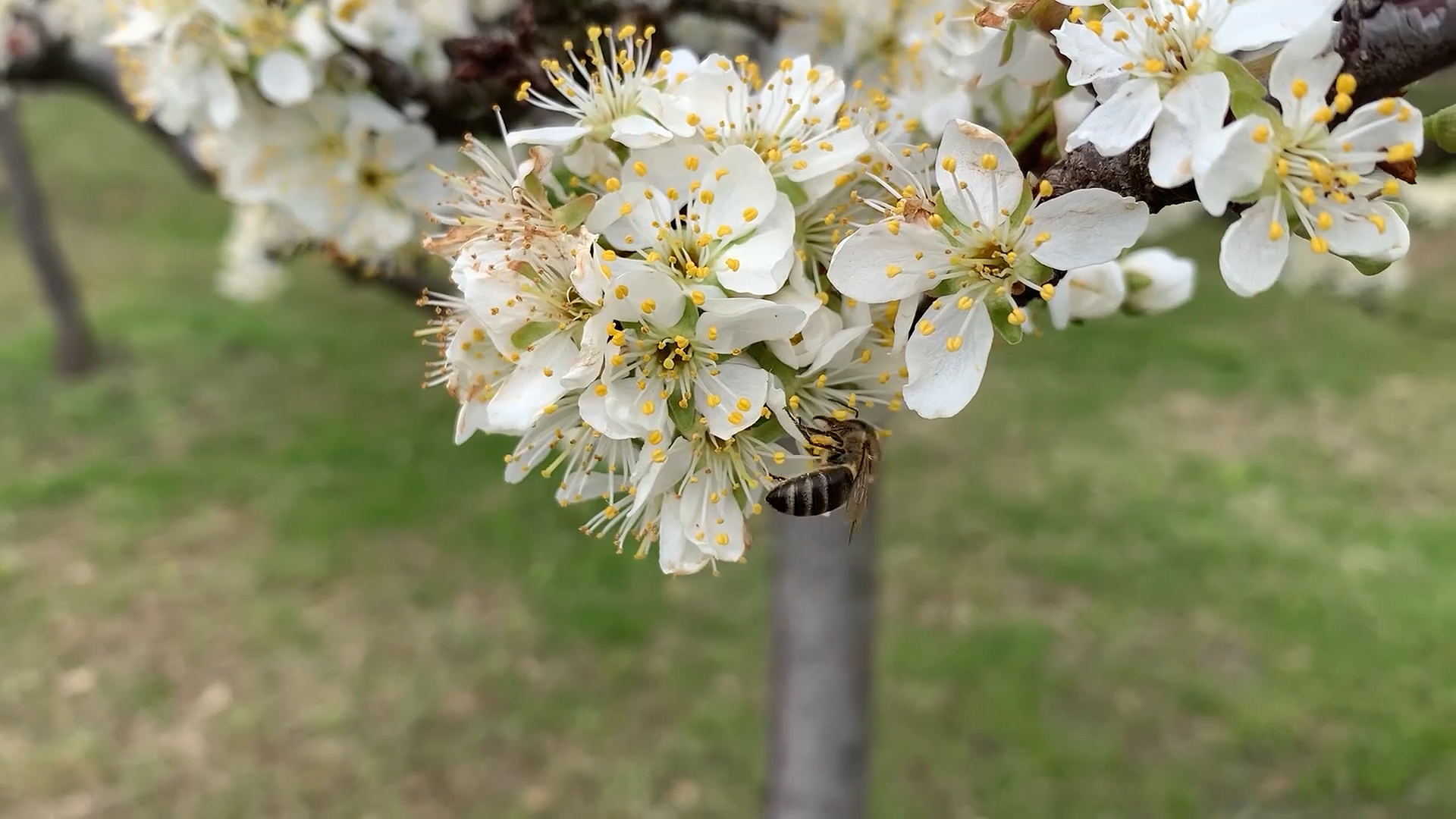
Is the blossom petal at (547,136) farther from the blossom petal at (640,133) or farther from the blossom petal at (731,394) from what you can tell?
the blossom petal at (731,394)

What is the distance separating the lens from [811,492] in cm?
109

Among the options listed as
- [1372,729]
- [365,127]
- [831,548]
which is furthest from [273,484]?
[1372,729]

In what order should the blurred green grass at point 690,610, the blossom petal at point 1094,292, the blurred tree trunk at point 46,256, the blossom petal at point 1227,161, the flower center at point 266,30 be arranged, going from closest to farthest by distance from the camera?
the blossom petal at point 1227,161
the blossom petal at point 1094,292
the flower center at point 266,30
the blurred green grass at point 690,610
the blurred tree trunk at point 46,256

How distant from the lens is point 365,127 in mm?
1726

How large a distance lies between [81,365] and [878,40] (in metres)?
8.50

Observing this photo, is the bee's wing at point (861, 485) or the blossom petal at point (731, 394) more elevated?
the blossom petal at point (731, 394)

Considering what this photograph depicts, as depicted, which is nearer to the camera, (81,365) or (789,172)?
(789,172)

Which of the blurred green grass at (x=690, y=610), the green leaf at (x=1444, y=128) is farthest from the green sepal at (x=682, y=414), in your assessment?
the blurred green grass at (x=690, y=610)

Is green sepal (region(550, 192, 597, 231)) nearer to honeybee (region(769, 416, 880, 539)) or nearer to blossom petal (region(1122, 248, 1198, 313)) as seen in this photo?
honeybee (region(769, 416, 880, 539))

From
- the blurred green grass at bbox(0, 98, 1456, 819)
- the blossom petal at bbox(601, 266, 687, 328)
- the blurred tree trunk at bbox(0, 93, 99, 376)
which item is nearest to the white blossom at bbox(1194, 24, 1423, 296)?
the blossom petal at bbox(601, 266, 687, 328)

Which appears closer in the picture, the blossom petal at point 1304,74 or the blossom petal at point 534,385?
the blossom petal at point 1304,74

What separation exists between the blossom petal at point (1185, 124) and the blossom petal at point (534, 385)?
21.9 inches

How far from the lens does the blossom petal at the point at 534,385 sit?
101 centimetres

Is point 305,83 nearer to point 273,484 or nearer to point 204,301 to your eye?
point 273,484
